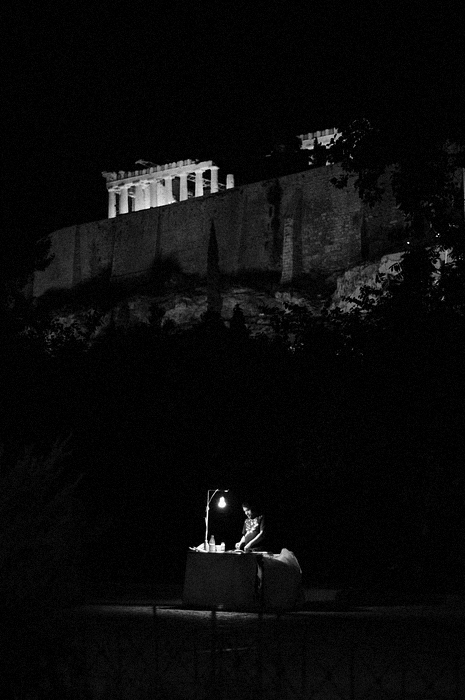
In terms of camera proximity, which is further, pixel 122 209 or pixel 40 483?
pixel 122 209

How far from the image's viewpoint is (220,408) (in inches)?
954

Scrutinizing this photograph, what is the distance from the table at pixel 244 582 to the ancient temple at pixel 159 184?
199 feet

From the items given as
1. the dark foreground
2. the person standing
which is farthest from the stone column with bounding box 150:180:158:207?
the person standing

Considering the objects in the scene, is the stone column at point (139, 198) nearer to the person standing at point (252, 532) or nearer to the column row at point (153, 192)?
the column row at point (153, 192)

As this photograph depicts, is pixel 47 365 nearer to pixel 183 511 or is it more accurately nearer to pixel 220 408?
pixel 220 408

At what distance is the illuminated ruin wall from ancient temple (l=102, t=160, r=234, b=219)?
6952 millimetres

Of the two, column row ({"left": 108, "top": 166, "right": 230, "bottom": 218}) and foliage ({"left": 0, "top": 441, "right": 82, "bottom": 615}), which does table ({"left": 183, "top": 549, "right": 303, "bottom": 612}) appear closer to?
foliage ({"left": 0, "top": 441, "right": 82, "bottom": 615})

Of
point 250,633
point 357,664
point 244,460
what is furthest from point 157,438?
point 357,664

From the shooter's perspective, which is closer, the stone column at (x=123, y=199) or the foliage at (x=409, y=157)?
the foliage at (x=409, y=157)

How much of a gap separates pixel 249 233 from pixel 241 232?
1.45 ft

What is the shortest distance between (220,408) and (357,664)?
52.2 ft

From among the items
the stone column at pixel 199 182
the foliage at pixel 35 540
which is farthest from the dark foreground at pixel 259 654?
the stone column at pixel 199 182

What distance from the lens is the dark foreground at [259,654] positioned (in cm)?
586

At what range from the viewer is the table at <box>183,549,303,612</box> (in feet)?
42.5
